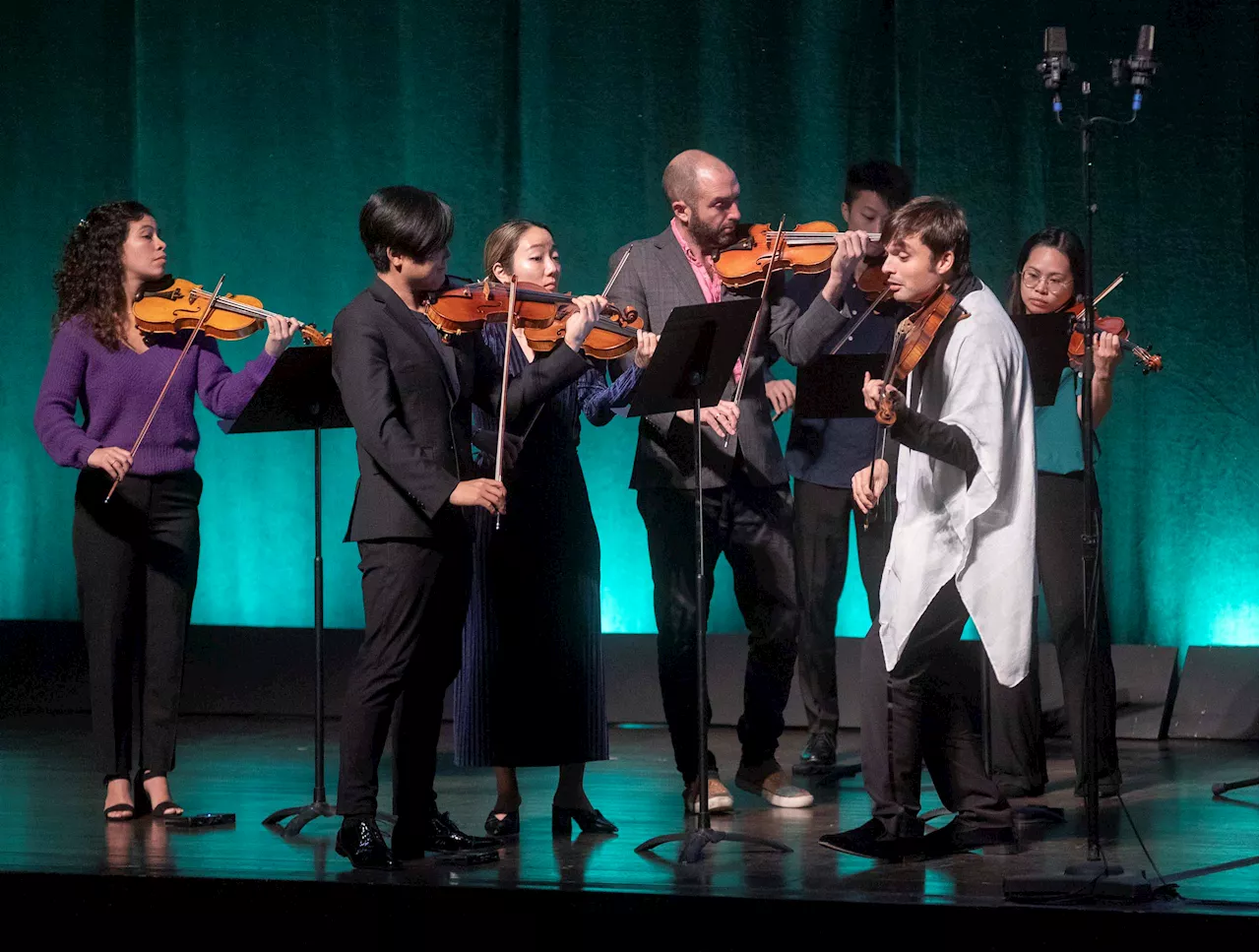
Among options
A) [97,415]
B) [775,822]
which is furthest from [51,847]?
[775,822]

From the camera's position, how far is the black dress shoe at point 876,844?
3.45m

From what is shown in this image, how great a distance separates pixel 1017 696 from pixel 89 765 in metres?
2.83

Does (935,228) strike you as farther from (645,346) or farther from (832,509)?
(832,509)

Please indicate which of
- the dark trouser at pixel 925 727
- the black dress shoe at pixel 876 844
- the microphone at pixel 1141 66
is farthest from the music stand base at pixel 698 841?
the microphone at pixel 1141 66

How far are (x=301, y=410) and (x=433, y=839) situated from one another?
1092mm

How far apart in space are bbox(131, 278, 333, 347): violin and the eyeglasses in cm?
187

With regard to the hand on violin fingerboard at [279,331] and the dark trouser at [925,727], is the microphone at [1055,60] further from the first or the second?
the hand on violin fingerboard at [279,331]

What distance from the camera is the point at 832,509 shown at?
4.89 metres

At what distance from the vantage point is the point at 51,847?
12.1 ft

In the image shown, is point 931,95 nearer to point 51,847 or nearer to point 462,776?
point 462,776

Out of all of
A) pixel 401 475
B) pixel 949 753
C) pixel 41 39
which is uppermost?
pixel 41 39

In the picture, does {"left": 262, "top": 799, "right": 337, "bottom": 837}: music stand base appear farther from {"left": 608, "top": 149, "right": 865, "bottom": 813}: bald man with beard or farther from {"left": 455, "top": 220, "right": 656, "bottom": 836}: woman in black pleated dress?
{"left": 608, "top": 149, "right": 865, "bottom": 813}: bald man with beard

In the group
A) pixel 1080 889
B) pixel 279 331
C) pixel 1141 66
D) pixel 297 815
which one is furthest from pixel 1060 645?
pixel 279 331

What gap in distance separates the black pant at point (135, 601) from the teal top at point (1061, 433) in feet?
7.45
